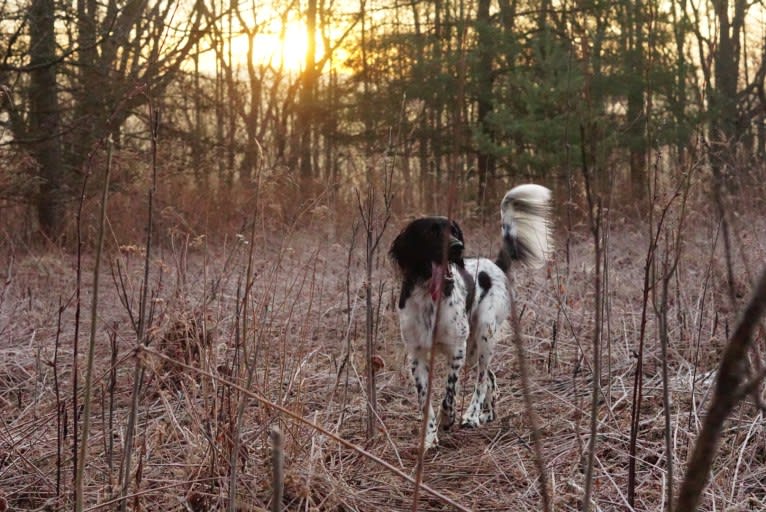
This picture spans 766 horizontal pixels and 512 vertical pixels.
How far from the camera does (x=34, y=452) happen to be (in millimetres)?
2938

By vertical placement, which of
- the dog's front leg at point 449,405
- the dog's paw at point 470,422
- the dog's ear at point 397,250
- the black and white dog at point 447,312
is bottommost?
the dog's paw at point 470,422

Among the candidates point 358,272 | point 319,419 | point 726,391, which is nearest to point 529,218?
point 319,419

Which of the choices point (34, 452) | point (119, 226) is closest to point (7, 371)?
point (34, 452)

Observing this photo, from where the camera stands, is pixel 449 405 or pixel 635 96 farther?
pixel 635 96

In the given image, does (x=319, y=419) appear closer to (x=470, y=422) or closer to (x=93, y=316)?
(x=470, y=422)

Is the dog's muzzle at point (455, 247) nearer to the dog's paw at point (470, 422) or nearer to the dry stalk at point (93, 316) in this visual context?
the dog's paw at point (470, 422)

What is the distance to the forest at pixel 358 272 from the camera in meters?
2.13

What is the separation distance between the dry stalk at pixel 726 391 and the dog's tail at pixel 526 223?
175 inches

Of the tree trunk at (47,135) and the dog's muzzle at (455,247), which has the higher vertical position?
the tree trunk at (47,135)

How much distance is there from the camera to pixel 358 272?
7742 mm

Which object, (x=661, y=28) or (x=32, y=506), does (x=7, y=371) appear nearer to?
(x=32, y=506)

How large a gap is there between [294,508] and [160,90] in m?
8.75

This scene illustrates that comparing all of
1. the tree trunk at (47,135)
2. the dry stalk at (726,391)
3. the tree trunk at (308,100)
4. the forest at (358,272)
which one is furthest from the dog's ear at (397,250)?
the tree trunk at (308,100)

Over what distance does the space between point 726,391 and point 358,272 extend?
722 centimetres
